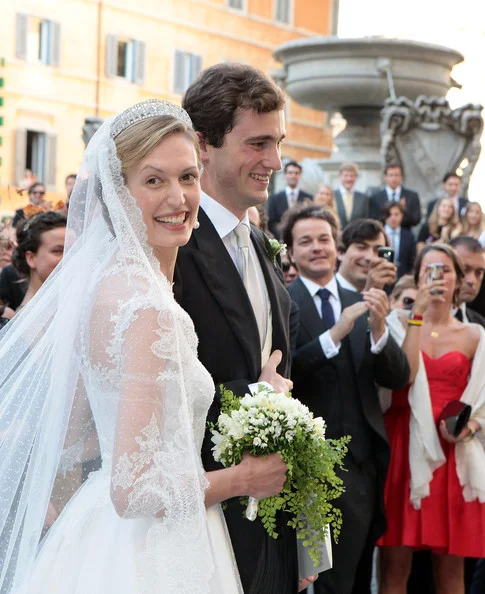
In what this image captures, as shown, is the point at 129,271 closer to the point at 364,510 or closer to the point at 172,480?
the point at 172,480

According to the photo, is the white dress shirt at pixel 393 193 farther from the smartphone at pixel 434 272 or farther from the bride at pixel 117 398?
the bride at pixel 117 398

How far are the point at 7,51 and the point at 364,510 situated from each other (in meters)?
28.5

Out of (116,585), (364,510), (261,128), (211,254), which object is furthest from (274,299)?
(364,510)

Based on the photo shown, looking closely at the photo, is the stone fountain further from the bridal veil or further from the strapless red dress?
the bridal veil

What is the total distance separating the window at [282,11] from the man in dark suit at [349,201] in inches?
1139

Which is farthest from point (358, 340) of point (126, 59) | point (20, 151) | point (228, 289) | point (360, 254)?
point (126, 59)

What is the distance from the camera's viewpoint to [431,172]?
15.7 m

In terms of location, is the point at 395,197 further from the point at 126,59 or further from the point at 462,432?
the point at 126,59

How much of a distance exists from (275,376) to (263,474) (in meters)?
0.48

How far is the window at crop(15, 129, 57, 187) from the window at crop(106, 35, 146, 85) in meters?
3.34

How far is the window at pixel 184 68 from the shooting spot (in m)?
37.0

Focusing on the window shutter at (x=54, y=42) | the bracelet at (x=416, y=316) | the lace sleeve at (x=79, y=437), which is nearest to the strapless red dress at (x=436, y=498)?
the bracelet at (x=416, y=316)

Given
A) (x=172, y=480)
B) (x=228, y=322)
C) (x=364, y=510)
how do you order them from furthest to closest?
(x=364, y=510) < (x=228, y=322) < (x=172, y=480)

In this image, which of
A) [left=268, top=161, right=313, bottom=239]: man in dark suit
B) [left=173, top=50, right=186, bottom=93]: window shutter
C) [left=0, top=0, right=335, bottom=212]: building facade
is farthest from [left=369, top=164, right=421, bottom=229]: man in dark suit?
[left=173, top=50, right=186, bottom=93]: window shutter
